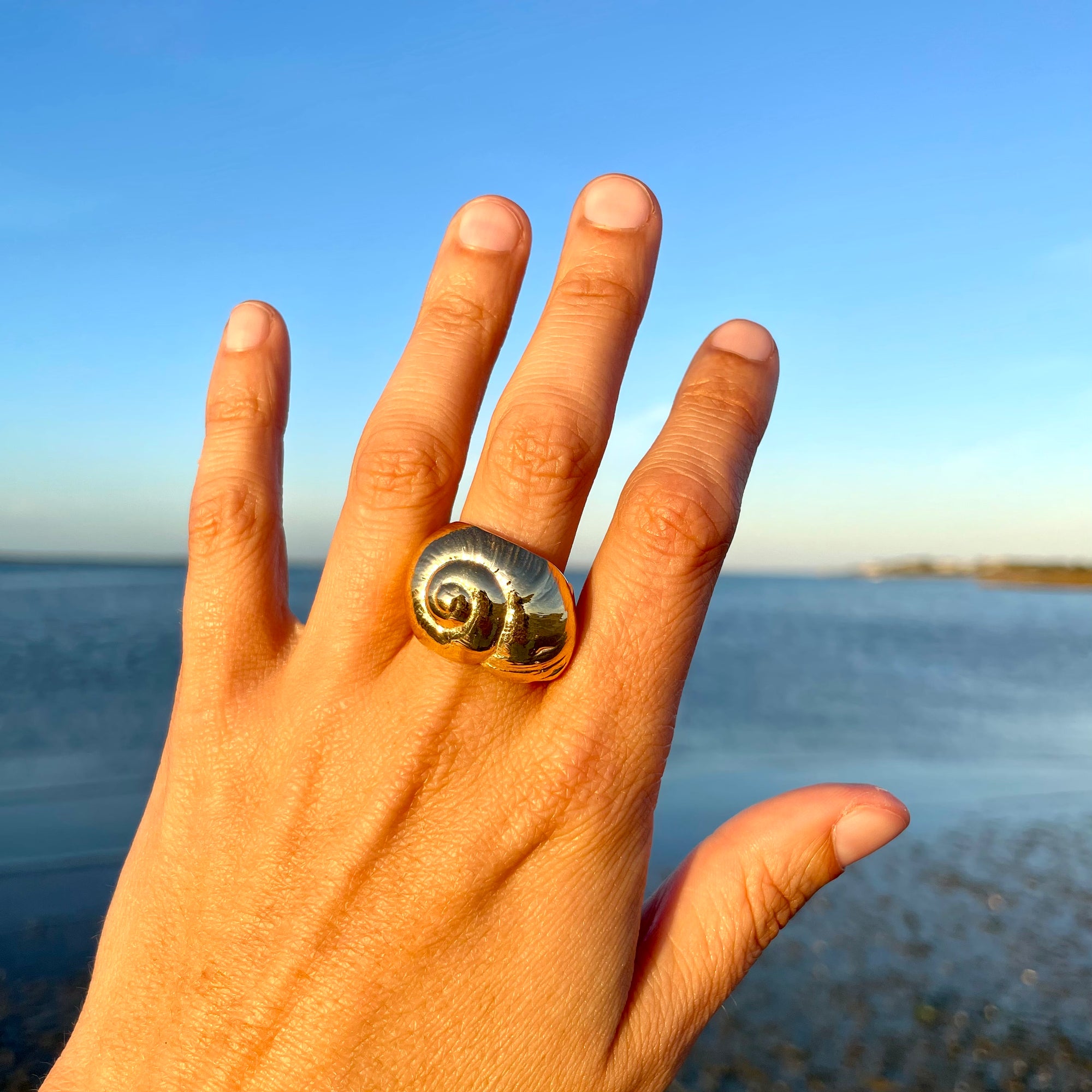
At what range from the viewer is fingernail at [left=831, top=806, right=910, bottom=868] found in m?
1.58

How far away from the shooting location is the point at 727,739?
897cm

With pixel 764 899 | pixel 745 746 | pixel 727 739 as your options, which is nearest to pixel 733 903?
pixel 764 899

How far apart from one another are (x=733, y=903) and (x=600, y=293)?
1223 millimetres

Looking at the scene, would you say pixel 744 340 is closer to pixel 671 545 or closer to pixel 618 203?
pixel 618 203

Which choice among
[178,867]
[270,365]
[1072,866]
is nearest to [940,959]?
[1072,866]

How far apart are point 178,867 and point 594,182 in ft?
5.22

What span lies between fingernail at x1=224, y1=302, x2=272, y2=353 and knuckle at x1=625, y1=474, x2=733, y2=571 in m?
0.96

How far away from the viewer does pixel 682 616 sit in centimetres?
150

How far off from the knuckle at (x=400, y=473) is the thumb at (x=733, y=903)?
934mm

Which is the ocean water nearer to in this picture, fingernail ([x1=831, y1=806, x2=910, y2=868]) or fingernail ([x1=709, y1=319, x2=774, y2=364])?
fingernail ([x1=831, y1=806, x2=910, y2=868])

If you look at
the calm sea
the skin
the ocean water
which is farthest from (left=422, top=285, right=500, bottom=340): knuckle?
the calm sea

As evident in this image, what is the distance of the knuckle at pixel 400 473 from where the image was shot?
1.57 metres

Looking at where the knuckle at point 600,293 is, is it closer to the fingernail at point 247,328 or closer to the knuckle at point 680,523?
the knuckle at point 680,523

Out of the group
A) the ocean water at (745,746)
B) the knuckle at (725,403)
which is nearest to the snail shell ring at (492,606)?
the knuckle at (725,403)
